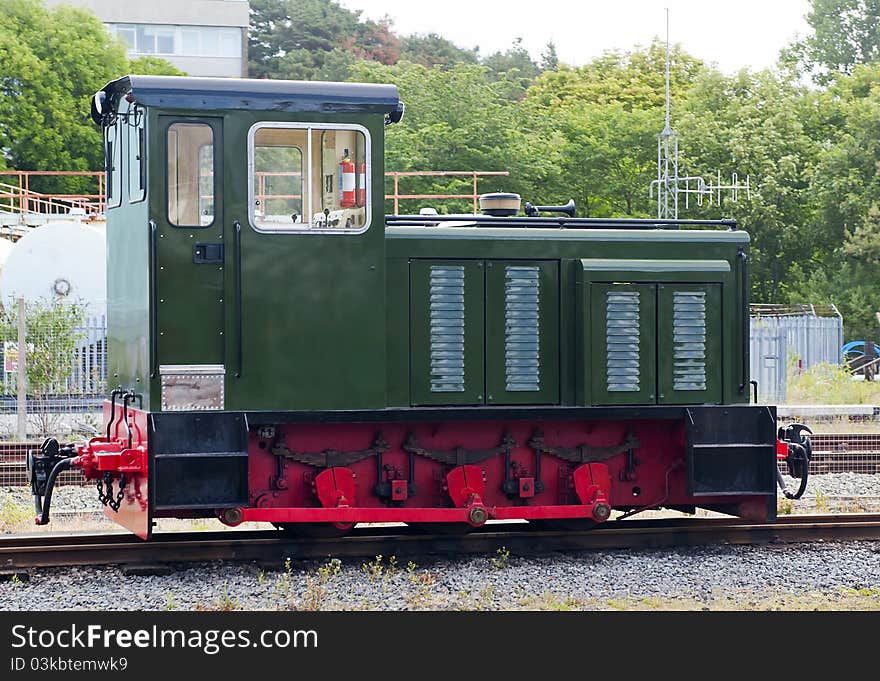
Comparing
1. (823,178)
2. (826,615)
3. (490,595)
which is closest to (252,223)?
(490,595)

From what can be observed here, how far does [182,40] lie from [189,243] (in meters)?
63.9

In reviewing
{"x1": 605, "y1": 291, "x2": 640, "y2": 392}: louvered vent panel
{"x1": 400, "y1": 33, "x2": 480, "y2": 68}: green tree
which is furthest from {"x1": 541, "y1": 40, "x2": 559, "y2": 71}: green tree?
{"x1": 605, "y1": 291, "x2": 640, "y2": 392}: louvered vent panel

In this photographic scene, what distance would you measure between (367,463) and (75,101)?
43.5 m

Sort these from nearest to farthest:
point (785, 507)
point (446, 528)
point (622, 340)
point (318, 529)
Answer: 1. point (318, 529)
2. point (622, 340)
3. point (446, 528)
4. point (785, 507)

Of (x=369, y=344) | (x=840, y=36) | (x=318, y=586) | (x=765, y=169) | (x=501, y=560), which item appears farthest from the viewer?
(x=840, y=36)

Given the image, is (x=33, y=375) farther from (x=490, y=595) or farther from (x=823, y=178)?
(x=823, y=178)

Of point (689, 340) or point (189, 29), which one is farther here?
point (189, 29)

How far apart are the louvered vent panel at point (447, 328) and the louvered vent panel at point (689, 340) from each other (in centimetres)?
177

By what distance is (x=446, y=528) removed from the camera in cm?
949

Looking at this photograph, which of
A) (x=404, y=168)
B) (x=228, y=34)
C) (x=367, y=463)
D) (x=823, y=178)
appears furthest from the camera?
(x=228, y=34)

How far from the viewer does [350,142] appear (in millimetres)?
8516

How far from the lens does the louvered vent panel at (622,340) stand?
9.30 m

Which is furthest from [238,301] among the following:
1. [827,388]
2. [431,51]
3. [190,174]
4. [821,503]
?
[431,51]

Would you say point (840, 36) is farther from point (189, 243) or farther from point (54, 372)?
point (189, 243)
